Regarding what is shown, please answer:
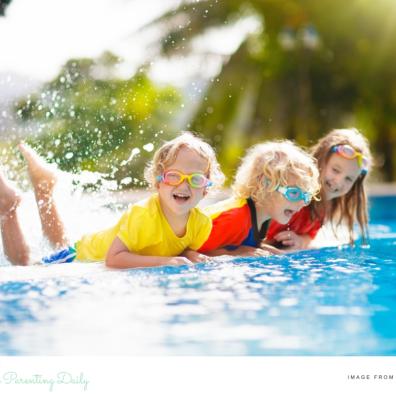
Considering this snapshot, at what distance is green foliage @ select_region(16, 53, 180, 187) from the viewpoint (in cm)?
802

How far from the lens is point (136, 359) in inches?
88.4

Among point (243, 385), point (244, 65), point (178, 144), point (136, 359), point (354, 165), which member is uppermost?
point (244, 65)

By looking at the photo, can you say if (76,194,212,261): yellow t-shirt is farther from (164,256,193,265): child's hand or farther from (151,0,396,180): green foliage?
(151,0,396,180): green foliage

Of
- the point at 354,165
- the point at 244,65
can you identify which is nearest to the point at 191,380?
the point at 354,165

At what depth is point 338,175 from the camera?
160 inches

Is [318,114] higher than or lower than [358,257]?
higher

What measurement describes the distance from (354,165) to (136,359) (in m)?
2.21

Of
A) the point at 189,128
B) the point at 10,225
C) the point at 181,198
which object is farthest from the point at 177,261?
the point at 189,128

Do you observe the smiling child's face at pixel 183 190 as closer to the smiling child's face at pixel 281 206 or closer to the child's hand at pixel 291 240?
the smiling child's face at pixel 281 206

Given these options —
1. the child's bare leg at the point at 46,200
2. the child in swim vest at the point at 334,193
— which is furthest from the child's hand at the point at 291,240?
the child's bare leg at the point at 46,200

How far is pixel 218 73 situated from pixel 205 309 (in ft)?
31.3

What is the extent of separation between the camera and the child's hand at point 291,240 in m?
3.95

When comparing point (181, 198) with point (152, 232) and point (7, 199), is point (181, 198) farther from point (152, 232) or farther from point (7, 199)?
point (7, 199)

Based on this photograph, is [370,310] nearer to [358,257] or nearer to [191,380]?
[191,380]
